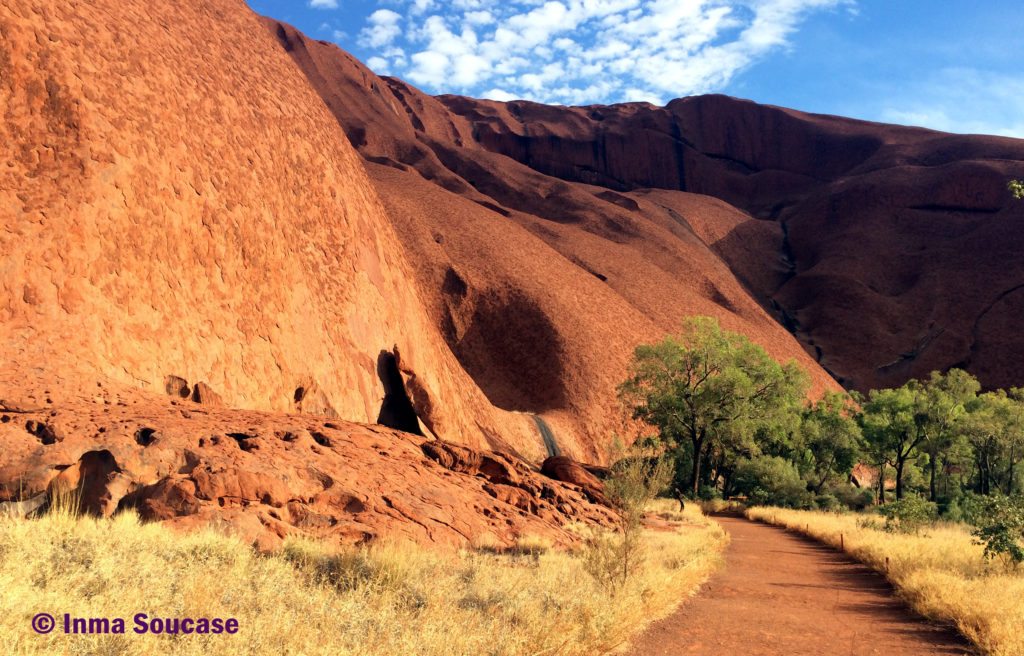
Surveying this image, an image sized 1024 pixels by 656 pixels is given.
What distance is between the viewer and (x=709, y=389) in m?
35.4

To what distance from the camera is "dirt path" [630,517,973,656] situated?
7.79 m

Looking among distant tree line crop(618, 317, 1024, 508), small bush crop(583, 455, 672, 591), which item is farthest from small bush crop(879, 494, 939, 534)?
distant tree line crop(618, 317, 1024, 508)

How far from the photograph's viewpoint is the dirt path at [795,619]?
7.79m

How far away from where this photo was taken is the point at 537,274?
61.8m

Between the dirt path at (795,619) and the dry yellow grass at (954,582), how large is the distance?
0.27 meters

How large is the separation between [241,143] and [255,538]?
16.9 m

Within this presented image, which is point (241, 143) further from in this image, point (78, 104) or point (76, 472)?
point (76, 472)

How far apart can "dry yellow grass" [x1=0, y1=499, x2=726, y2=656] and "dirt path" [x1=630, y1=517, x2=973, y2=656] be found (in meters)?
0.64

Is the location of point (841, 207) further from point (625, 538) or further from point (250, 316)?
point (625, 538)

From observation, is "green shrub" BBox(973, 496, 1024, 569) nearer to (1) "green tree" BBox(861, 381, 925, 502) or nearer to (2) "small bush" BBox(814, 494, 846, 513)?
(2) "small bush" BBox(814, 494, 846, 513)

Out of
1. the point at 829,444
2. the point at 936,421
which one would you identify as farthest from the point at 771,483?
the point at 936,421

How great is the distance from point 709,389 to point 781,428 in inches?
353

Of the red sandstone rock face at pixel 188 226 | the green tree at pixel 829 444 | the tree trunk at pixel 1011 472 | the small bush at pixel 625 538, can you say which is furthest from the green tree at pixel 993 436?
the small bush at pixel 625 538

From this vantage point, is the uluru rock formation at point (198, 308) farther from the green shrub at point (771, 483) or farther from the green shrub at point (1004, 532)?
the green shrub at point (771, 483)
